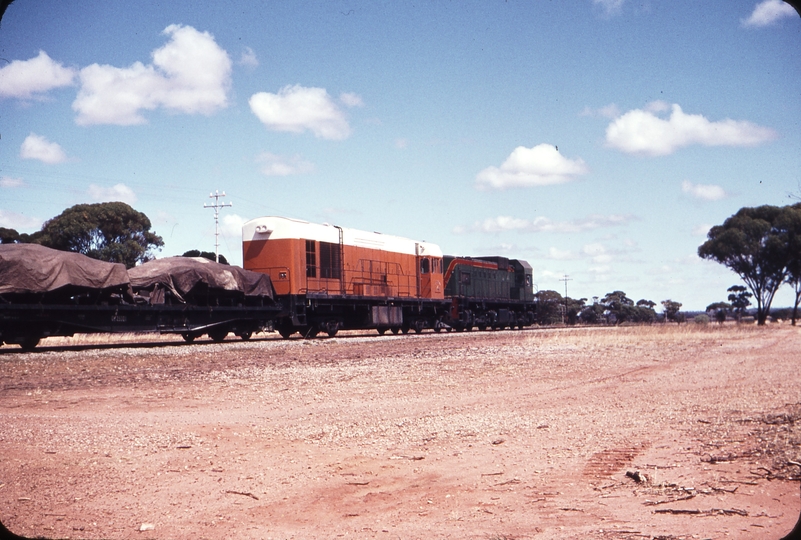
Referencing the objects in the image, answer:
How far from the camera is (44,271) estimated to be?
17.5 metres

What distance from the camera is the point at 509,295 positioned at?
45.3 meters

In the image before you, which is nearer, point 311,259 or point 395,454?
point 395,454

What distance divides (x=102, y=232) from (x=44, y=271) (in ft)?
115

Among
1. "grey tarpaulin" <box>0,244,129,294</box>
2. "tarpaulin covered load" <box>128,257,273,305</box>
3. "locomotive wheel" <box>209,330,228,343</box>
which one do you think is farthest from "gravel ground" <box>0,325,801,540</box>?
"locomotive wheel" <box>209,330,228,343</box>

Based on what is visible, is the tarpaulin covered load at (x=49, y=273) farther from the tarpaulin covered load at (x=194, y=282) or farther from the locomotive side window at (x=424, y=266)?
the locomotive side window at (x=424, y=266)

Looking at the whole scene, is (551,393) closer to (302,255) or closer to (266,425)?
(266,425)

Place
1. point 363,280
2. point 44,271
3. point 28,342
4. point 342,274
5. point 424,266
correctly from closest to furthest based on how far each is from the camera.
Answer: point 44,271, point 28,342, point 342,274, point 363,280, point 424,266

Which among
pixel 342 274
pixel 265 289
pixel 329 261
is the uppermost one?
pixel 329 261

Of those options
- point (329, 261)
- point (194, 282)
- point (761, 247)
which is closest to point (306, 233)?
point (329, 261)

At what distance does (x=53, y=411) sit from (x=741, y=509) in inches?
329

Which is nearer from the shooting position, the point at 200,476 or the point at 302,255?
the point at 200,476

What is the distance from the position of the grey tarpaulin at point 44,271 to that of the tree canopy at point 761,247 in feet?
145

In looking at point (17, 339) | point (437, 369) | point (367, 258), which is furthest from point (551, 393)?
point (367, 258)

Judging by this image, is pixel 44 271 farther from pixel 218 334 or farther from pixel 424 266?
pixel 424 266
